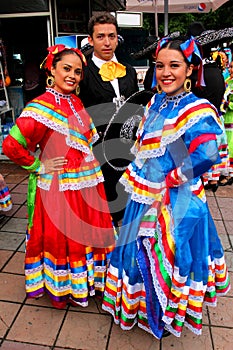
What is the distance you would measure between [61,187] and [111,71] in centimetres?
105

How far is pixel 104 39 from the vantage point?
251 centimetres

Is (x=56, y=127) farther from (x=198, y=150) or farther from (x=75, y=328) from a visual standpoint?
(x=75, y=328)

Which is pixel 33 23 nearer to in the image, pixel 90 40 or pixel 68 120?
pixel 90 40

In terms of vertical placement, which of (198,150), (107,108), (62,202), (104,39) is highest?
(104,39)

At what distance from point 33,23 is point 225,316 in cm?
565

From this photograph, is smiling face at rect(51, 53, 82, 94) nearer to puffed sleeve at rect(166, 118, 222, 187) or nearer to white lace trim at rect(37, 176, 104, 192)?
white lace trim at rect(37, 176, 104, 192)

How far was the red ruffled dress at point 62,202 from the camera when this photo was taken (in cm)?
206

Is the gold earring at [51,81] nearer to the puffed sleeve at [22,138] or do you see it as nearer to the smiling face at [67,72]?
the smiling face at [67,72]

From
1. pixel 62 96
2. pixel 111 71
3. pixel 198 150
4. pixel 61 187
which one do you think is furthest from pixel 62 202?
pixel 111 71

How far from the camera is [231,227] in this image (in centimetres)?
346

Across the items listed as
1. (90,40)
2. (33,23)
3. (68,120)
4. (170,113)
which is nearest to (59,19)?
(33,23)

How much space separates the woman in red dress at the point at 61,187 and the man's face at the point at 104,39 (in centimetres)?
41

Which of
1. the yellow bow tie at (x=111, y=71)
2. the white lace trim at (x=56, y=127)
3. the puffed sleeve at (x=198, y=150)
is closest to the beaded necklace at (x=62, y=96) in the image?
the white lace trim at (x=56, y=127)

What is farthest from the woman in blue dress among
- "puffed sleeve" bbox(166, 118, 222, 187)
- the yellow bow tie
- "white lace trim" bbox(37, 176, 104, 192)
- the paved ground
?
the yellow bow tie
